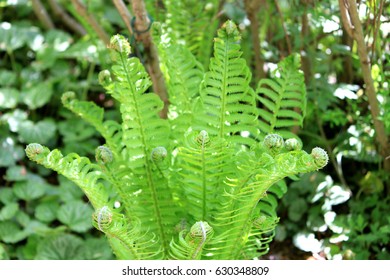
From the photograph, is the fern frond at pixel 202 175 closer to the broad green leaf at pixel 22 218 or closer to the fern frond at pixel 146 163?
the fern frond at pixel 146 163

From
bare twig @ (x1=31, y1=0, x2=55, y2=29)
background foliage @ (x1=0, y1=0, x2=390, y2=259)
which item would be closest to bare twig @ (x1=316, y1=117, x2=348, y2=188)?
background foliage @ (x1=0, y1=0, x2=390, y2=259)

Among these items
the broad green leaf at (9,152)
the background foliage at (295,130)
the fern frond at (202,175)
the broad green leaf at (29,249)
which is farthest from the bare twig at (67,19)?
the fern frond at (202,175)

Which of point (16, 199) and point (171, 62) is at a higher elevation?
point (171, 62)

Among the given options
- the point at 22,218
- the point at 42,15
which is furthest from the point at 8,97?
the point at 22,218

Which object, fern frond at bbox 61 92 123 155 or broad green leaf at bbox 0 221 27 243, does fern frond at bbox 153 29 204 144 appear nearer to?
fern frond at bbox 61 92 123 155

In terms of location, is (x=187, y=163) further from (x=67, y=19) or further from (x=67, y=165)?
(x=67, y=19)

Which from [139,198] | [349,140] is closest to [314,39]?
[349,140]

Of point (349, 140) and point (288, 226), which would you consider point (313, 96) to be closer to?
point (349, 140)

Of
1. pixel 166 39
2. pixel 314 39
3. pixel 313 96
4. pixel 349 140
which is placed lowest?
pixel 349 140
